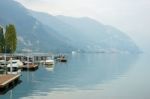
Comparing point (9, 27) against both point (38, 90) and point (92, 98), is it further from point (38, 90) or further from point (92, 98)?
point (92, 98)

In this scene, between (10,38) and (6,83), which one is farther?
(10,38)

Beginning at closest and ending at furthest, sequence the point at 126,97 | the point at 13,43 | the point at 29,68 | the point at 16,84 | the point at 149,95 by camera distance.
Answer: the point at 126,97 < the point at 149,95 < the point at 16,84 < the point at 29,68 < the point at 13,43

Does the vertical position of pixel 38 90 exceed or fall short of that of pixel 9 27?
it falls short

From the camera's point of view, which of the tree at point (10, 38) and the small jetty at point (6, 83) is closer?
the small jetty at point (6, 83)

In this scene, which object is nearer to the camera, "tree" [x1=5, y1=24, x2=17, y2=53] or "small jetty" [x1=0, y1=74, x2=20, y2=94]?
"small jetty" [x1=0, y1=74, x2=20, y2=94]

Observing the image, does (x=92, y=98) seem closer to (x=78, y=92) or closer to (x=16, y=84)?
(x=78, y=92)

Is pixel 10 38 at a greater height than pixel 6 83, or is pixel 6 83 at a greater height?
pixel 10 38

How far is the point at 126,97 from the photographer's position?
6844 cm

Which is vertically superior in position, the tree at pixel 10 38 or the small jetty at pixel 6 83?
the tree at pixel 10 38

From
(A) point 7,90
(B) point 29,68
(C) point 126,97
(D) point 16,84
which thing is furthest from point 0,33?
(C) point 126,97

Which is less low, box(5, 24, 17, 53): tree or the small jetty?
box(5, 24, 17, 53): tree

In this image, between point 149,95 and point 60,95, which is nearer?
point 60,95

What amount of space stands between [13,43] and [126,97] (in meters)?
98.6

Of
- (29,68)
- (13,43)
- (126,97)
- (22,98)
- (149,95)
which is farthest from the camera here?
(13,43)
